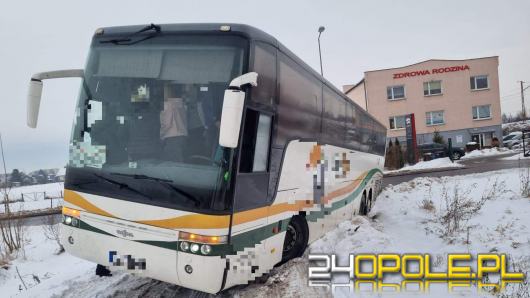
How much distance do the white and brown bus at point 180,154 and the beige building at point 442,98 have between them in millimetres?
39168

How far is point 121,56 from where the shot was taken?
467 centimetres

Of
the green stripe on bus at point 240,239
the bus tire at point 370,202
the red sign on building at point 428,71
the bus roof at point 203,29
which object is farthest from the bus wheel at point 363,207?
the red sign on building at point 428,71

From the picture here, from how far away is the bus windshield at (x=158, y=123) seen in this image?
13.1 ft

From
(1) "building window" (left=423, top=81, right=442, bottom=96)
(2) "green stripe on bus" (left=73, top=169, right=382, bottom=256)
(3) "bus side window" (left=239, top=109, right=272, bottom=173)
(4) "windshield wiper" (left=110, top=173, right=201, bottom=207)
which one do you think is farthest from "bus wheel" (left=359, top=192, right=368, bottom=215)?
(1) "building window" (left=423, top=81, right=442, bottom=96)

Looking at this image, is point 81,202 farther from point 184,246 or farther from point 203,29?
point 203,29

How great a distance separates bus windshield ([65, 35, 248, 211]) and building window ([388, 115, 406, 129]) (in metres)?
40.4

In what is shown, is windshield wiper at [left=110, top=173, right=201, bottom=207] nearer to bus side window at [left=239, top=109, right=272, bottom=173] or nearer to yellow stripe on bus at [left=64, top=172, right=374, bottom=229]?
yellow stripe on bus at [left=64, top=172, right=374, bottom=229]

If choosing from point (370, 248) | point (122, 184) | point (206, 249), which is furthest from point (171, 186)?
point (370, 248)

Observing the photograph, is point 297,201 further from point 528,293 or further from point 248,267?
point 528,293

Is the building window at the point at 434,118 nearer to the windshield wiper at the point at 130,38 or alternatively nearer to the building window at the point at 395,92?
the building window at the point at 395,92

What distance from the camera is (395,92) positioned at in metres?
41.7

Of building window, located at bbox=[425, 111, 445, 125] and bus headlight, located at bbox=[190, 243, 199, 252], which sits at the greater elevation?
building window, located at bbox=[425, 111, 445, 125]

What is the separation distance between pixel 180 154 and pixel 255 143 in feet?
3.20

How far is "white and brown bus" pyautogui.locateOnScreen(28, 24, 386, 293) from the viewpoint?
12.8 feet
